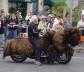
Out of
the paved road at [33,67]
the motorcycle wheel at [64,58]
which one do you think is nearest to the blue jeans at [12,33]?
the paved road at [33,67]

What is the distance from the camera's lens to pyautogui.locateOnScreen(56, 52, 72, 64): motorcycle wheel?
1783 cm

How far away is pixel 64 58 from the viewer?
704 inches

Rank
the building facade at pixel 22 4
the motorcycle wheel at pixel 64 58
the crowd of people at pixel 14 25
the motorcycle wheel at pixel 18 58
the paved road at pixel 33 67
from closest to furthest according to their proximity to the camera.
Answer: the paved road at pixel 33 67 → the motorcycle wheel at pixel 64 58 → the motorcycle wheel at pixel 18 58 → the crowd of people at pixel 14 25 → the building facade at pixel 22 4

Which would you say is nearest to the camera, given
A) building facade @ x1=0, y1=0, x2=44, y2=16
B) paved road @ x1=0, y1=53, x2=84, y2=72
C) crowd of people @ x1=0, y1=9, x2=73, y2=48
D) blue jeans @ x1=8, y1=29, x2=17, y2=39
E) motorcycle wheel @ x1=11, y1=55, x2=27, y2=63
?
paved road @ x1=0, y1=53, x2=84, y2=72

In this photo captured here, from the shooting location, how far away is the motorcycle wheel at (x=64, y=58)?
702 inches

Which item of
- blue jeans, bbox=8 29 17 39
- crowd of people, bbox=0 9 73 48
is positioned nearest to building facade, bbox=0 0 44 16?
crowd of people, bbox=0 9 73 48

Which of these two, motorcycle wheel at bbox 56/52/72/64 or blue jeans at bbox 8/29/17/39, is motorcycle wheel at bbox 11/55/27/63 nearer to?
motorcycle wheel at bbox 56/52/72/64

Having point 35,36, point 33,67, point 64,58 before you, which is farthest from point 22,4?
point 33,67

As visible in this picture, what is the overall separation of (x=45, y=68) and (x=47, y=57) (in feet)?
3.36

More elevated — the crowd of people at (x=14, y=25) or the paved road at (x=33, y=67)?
the crowd of people at (x=14, y=25)

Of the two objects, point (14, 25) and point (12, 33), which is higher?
point (14, 25)

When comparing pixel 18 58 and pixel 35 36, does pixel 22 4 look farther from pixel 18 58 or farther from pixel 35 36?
pixel 35 36

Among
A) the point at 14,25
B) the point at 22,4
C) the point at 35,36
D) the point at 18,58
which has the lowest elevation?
the point at 22,4

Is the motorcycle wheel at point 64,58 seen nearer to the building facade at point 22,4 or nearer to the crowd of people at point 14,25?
the crowd of people at point 14,25
